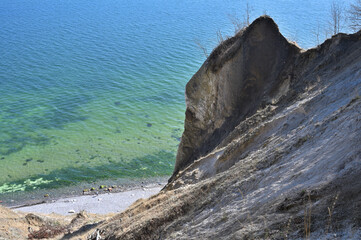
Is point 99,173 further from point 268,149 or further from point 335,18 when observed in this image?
point 268,149

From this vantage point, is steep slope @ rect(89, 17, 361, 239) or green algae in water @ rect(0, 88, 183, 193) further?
green algae in water @ rect(0, 88, 183, 193)

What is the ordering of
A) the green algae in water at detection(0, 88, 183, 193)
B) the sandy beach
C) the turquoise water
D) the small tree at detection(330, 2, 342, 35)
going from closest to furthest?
the small tree at detection(330, 2, 342, 35) < the sandy beach < the green algae in water at detection(0, 88, 183, 193) < the turquoise water

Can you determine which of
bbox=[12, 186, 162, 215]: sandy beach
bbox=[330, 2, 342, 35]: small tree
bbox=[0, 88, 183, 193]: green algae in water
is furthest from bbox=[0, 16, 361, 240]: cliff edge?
bbox=[0, 88, 183, 193]: green algae in water

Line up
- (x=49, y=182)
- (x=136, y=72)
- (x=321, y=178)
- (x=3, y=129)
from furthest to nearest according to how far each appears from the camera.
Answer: (x=136, y=72) → (x=3, y=129) → (x=49, y=182) → (x=321, y=178)

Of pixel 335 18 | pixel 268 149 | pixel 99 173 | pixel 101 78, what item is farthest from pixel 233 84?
pixel 101 78

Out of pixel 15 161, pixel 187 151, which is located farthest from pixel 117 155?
pixel 187 151

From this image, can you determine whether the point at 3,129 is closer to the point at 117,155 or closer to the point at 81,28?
the point at 117,155

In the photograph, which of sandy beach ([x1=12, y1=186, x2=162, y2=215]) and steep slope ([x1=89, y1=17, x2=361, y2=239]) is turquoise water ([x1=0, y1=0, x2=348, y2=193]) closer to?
sandy beach ([x1=12, y1=186, x2=162, y2=215])
